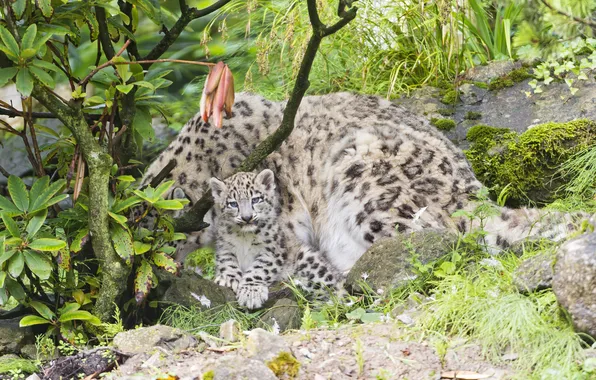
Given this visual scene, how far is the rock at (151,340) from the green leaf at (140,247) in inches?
26.3

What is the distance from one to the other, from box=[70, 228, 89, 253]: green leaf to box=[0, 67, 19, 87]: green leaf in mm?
1134

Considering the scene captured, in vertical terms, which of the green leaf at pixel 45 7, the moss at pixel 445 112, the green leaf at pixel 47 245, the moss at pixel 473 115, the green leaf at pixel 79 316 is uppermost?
the green leaf at pixel 45 7

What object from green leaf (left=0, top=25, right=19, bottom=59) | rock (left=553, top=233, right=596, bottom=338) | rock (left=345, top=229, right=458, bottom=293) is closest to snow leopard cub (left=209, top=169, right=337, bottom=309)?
rock (left=345, top=229, right=458, bottom=293)

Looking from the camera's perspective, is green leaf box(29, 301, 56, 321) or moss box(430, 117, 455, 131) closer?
green leaf box(29, 301, 56, 321)

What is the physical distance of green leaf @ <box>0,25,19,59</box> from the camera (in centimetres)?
481

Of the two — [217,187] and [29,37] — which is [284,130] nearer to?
[217,187]

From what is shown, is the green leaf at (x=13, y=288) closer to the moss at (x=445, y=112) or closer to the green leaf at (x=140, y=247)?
the green leaf at (x=140, y=247)

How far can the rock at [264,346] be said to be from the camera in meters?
4.22

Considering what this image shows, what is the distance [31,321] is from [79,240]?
59 cm

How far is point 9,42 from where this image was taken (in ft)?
15.9

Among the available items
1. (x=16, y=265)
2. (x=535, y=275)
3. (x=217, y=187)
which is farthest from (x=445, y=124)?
(x=16, y=265)

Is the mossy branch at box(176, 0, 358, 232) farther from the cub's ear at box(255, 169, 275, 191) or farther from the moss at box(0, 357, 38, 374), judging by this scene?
the moss at box(0, 357, 38, 374)

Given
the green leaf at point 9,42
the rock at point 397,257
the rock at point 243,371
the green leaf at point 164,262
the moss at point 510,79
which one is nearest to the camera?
the rock at point 243,371

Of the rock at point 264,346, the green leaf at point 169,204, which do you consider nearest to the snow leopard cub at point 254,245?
the green leaf at point 169,204
